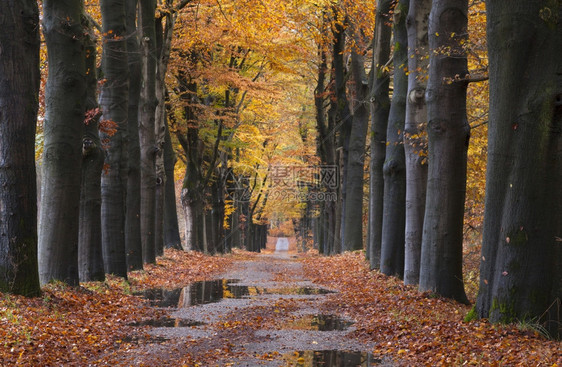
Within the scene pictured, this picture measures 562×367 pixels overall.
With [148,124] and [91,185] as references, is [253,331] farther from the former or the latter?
[148,124]

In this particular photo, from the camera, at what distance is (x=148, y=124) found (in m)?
19.7

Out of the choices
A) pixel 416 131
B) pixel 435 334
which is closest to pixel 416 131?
pixel 416 131

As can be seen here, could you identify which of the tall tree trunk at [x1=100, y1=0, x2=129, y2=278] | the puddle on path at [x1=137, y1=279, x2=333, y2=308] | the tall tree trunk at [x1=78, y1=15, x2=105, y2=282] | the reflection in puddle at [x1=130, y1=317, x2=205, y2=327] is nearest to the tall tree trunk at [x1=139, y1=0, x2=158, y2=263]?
the tall tree trunk at [x1=100, y1=0, x2=129, y2=278]

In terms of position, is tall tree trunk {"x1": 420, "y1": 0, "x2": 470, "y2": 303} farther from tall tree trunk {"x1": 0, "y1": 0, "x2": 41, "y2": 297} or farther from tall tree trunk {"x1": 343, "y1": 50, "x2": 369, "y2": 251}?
tall tree trunk {"x1": 343, "y1": 50, "x2": 369, "y2": 251}

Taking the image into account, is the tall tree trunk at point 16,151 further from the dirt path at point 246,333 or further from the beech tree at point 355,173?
the beech tree at point 355,173

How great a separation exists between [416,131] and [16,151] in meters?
7.97

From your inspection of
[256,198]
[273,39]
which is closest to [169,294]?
[273,39]

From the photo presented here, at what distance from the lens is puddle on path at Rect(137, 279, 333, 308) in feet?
42.6

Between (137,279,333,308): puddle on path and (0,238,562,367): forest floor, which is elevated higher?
(0,238,562,367): forest floor

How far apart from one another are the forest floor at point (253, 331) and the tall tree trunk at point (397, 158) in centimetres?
167

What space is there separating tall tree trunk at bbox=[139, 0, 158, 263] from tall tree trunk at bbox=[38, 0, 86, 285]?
7.06m

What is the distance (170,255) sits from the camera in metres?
25.3

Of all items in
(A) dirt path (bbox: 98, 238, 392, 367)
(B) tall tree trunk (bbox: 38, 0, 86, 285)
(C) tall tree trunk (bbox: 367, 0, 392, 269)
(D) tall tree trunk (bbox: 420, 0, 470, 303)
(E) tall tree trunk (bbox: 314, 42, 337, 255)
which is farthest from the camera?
(E) tall tree trunk (bbox: 314, 42, 337, 255)

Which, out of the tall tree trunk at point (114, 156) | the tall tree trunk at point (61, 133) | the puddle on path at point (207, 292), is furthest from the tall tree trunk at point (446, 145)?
the tall tree trunk at point (114, 156)
